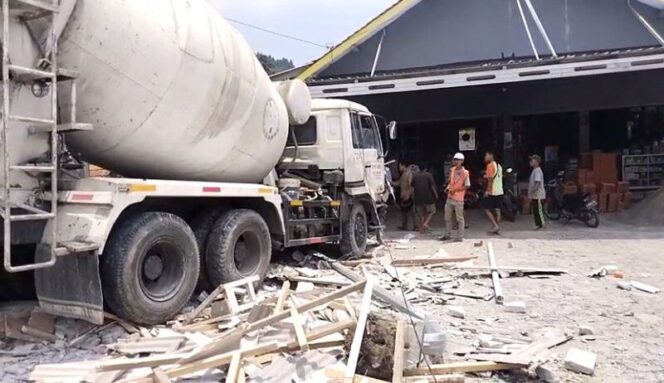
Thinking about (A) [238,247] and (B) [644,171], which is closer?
(A) [238,247]

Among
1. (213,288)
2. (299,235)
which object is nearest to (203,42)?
(213,288)

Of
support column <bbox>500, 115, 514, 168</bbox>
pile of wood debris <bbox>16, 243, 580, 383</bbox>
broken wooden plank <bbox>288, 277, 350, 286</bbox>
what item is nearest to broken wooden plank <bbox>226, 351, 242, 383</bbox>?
pile of wood debris <bbox>16, 243, 580, 383</bbox>

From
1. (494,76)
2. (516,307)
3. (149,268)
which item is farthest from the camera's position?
(494,76)

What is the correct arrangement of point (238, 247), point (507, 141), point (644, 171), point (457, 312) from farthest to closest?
point (644, 171) → point (507, 141) → point (238, 247) → point (457, 312)

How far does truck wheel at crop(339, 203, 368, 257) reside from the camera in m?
10.7

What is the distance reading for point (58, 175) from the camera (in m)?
5.84

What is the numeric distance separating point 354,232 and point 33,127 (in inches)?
253

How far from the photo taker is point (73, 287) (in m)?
5.54

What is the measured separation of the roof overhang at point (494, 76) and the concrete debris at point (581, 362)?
9.38 metres

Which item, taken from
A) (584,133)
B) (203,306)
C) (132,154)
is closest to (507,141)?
(584,133)

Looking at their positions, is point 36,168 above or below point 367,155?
below

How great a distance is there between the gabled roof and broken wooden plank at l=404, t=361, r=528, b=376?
38.3 ft

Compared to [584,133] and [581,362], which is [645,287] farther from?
[584,133]

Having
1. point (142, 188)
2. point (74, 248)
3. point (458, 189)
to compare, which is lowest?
point (74, 248)
